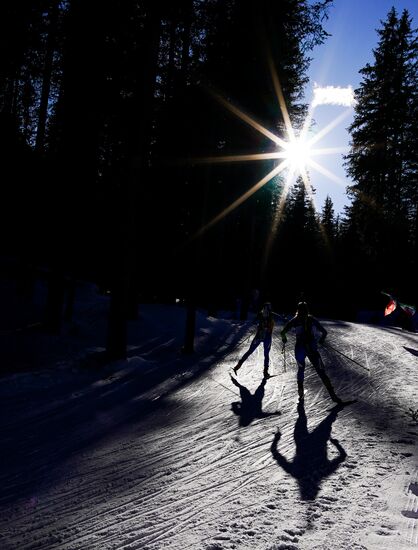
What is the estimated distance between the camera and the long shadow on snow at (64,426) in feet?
15.2

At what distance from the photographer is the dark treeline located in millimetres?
11664

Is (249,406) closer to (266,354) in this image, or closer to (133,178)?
(266,354)

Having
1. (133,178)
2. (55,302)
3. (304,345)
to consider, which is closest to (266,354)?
(304,345)

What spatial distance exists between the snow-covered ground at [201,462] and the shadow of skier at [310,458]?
3cm

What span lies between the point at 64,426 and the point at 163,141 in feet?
48.2

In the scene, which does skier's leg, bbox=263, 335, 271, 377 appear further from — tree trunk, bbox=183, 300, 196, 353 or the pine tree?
the pine tree

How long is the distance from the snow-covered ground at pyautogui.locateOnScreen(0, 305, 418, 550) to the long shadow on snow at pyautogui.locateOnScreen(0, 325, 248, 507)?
0.09ft

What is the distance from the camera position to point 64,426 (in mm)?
Answer: 6273

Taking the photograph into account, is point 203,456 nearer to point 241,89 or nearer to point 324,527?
point 324,527

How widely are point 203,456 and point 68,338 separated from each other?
8579mm

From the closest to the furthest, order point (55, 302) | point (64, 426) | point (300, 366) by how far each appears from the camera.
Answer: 1. point (64, 426)
2. point (300, 366)
3. point (55, 302)

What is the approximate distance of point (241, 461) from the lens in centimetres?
512

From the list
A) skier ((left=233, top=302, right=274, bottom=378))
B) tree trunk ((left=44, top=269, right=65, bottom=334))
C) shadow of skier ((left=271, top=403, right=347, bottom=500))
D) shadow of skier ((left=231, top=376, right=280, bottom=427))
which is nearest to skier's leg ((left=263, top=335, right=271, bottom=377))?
skier ((left=233, top=302, right=274, bottom=378))

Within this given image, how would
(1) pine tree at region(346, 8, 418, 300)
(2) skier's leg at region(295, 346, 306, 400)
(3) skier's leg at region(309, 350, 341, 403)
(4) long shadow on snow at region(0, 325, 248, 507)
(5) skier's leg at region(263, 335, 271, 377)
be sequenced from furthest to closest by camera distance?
(1) pine tree at region(346, 8, 418, 300), (5) skier's leg at region(263, 335, 271, 377), (2) skier's leg at region(295, 346, 306, 400), (3) skier's leg at region(309, 350, 341, 403), (4) long shadow on snow at region(0, 325, 248, 507)
